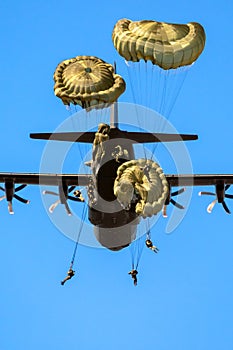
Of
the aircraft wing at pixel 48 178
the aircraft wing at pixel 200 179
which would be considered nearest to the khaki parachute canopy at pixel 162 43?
Result: the aircraft wing at pixel 200 179

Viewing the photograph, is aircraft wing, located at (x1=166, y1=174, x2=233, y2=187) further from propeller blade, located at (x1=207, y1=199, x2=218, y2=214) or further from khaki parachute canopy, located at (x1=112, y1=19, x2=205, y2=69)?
khaki parachute canopy, located at (x1=112, y1=19, x2=205, y2=69)

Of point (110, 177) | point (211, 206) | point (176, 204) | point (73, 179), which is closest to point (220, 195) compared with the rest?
point (211, 206)

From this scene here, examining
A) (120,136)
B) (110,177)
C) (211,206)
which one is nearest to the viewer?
(110,177)

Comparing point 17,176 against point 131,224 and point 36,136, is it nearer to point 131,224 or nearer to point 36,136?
point 36,136

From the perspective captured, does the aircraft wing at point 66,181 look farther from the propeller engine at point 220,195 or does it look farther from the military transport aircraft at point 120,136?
the military transport aircraft at point 120,136

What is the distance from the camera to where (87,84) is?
44.0 m

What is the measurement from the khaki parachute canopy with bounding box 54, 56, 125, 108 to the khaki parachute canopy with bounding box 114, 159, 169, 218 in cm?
341

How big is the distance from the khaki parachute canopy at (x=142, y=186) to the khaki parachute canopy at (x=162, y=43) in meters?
4.96

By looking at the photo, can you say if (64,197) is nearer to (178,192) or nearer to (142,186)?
(178,192)

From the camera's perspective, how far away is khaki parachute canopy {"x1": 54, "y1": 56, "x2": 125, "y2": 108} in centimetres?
4391

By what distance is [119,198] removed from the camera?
44438mm

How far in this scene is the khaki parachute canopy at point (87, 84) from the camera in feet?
144

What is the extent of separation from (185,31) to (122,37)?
2.96 metres

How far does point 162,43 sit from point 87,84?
412cm
